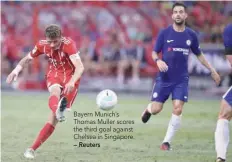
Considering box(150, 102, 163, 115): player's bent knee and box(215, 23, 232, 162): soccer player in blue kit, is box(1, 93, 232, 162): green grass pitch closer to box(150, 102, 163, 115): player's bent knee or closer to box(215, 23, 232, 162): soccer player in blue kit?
box(150, 102, 163, 115): player's bent knee

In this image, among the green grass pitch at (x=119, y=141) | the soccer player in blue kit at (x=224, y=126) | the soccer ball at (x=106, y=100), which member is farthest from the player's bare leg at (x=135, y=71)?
the soccer player in blue kit at (x=224, y=126)

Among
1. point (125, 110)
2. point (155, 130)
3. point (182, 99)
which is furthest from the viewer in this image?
point (125, 110)

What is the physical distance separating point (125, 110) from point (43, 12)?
987 cm

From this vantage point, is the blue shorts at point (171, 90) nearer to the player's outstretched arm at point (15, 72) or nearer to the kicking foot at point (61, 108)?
the kicking foot at point (61, 108)

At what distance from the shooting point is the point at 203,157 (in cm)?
1135

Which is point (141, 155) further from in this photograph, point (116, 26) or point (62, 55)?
point (116, 26)

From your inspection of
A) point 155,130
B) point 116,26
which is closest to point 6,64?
point 116,26

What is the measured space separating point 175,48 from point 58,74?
7.49 feet

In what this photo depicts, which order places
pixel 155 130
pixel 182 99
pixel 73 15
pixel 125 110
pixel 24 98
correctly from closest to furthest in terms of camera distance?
pixel 182 99 < pixel 155 130 < pixel 125 110 < pixel 24 98 < pixel 73 15

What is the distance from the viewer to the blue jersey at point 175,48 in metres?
12.6

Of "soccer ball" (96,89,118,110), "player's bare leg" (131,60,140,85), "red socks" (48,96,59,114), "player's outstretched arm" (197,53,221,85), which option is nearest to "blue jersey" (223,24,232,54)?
"player's outstretched arm" (197,53,221,85)

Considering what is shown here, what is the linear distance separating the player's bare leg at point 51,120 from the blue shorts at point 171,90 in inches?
85.9

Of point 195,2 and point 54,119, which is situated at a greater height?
point 195,2

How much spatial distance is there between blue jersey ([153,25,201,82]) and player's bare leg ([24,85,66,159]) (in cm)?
228
